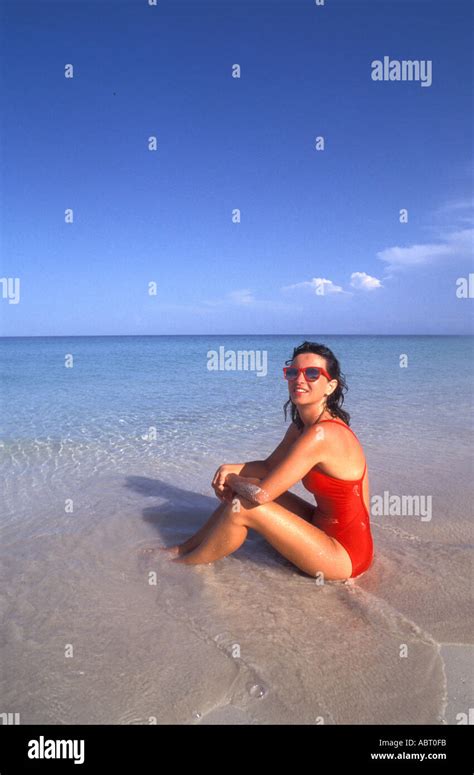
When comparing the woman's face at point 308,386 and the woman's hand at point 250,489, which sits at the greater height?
the woman's face at point 308,386

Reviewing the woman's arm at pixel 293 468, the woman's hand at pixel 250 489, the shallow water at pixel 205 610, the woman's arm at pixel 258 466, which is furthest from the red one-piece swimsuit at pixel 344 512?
the woman's arm at pixel 258 466

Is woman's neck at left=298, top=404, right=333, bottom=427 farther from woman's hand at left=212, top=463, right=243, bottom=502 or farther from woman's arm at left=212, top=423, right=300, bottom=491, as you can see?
A: woman's hand at left=212, top=463, right=243, bottom=502

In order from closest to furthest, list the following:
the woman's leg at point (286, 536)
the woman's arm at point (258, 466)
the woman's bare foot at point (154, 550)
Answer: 1. the woman's leg at point (286, 536)
2. the woman's arm at point (258, 466)
3. the woman's bare foot at point (154, 550)

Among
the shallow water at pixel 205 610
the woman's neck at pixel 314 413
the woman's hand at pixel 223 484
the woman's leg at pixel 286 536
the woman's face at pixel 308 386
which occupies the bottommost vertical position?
the shallow water at pixel 205 610

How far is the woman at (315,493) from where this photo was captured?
11.3 ft

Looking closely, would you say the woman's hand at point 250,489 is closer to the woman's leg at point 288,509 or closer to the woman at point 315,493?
the woman at point 315,493

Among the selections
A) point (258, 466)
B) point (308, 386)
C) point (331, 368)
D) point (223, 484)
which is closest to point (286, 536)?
point (223, 484)

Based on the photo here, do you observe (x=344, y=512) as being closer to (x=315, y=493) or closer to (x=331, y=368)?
(x=315, y=493)

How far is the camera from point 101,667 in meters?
2.91

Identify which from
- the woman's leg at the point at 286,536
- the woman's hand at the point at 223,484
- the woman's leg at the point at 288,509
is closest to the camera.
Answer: the woman's leg at the point at 286,536

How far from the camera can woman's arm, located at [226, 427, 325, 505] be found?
3.39 m

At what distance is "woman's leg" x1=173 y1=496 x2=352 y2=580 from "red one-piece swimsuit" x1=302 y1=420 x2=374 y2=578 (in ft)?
0.24

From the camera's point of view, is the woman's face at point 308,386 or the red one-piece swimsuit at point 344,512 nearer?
the red one-piece swimsuit at point 344,512
